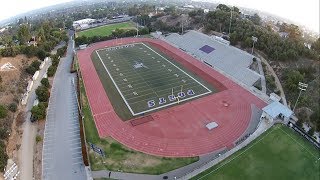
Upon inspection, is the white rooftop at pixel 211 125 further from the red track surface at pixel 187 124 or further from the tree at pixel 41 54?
the tree at pixel 41 54

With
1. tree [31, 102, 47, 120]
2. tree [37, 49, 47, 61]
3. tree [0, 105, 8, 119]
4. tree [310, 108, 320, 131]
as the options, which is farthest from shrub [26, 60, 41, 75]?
tree [310, 108, 320, 131]

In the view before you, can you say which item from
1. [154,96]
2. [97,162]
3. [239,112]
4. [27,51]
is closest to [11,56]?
[27,51]

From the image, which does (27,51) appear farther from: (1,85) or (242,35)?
(242,35)

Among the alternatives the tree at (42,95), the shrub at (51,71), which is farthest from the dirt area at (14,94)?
the shrub at (51,71)

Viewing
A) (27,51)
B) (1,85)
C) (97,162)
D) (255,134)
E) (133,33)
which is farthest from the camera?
(133,33)

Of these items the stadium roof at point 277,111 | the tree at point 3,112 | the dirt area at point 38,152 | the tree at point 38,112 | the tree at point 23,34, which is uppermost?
the tree at point 23,34

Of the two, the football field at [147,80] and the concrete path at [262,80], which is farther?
the concrete path at [262,80]

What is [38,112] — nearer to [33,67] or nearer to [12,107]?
[12,107]
